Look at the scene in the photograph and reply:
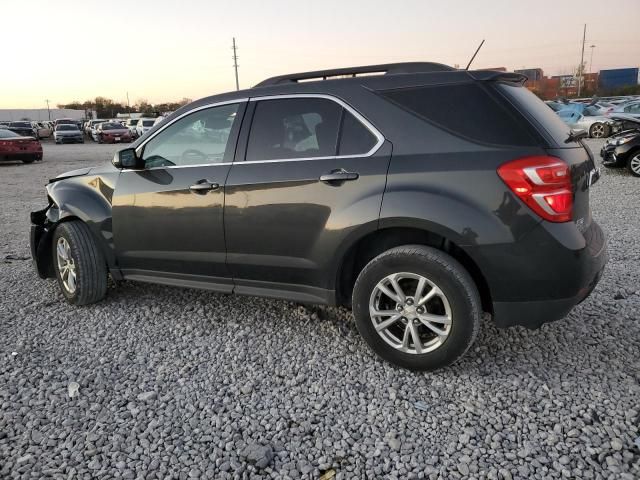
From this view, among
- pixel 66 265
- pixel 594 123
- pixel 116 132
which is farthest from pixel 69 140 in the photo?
pixel 66 265

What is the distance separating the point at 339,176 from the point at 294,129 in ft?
1.87

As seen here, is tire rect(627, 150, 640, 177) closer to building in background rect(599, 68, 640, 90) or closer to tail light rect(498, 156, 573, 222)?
tail light rect(498, 156, 573, 222)

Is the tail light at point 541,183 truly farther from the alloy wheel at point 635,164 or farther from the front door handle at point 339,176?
the alloy wheel at point 635,164

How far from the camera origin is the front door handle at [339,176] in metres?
3.06

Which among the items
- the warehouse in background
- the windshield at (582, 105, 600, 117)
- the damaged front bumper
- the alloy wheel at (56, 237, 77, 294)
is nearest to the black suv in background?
the alloy wheel at (56, 237, 77, 294)

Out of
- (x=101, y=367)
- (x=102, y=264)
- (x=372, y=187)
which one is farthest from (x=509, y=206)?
(x=102, y=264)

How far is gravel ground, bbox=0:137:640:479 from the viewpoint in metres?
2.38

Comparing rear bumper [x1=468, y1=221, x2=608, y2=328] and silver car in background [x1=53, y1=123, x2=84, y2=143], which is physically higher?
silver car in background [x1=53, y1=123, x2=84, y2=143]

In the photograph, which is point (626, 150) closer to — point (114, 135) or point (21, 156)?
point (21, 156)

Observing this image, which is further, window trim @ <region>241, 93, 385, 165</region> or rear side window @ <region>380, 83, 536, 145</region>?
window trim @ <region>241, 93, 385, 165</region>

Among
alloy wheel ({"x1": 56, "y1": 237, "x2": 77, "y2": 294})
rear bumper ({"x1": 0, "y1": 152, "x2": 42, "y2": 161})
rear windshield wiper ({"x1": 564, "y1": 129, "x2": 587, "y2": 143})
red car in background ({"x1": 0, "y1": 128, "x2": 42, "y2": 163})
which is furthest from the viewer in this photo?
rear bumper ({"x1": 0, "y1": 152, "x2": 42, "y2": 161})

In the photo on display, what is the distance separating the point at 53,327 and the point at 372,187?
2786mm

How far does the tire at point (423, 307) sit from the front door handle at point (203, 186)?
1233 mm

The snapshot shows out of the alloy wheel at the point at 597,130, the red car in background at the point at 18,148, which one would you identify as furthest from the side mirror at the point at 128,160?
the alloy wheel at the point at 597,130
